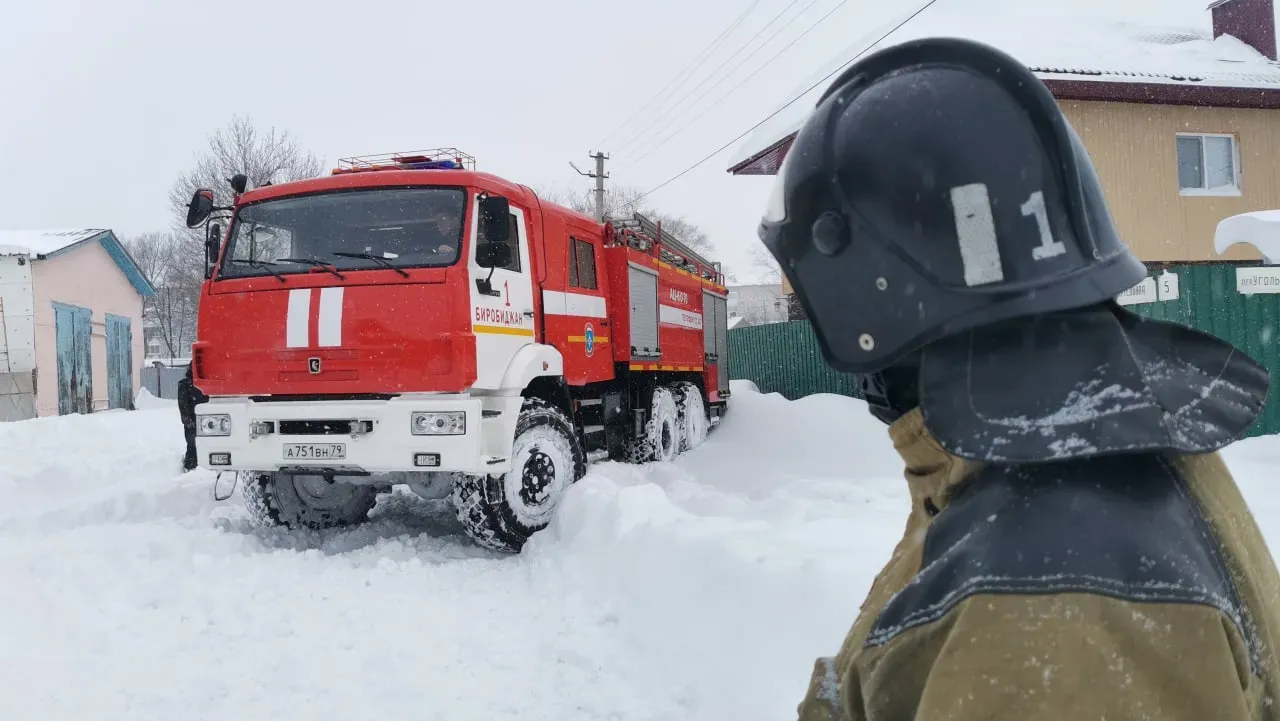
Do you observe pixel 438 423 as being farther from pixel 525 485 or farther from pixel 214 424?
pixel 214 424

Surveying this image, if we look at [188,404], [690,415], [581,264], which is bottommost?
[690,415]

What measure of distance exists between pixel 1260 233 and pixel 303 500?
977cm

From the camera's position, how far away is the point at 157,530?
21.3 ft

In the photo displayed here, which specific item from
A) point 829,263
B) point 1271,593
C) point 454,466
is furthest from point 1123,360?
point 454,466

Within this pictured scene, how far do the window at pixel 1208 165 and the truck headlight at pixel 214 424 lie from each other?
52.6ft

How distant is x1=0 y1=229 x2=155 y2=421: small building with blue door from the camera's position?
1898 cm

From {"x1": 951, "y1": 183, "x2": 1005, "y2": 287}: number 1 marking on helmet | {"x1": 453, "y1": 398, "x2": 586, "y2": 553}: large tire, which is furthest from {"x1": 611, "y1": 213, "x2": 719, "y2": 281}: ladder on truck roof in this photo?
{"x1": 951, "y1": 183, "x2": 1005, "y2": 287}: number 1 marking on helmet

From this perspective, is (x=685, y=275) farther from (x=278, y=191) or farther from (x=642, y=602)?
(x=642, y=602)

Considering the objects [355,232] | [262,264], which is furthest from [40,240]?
[355,232]

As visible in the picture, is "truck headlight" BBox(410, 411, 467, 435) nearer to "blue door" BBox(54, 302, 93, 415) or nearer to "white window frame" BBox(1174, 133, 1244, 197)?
"white window frame" BBox(1174, 133, 1244, 197)

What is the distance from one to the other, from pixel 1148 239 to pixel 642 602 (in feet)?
45.4

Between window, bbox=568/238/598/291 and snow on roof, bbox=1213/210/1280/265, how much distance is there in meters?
6.43

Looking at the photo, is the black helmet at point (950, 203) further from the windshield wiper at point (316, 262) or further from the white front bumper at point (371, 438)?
the windshield wiper at point (316, 262)

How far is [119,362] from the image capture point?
23812 millimetres
